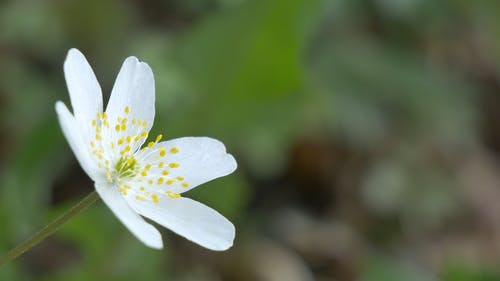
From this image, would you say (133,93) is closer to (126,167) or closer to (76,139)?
(126,167)

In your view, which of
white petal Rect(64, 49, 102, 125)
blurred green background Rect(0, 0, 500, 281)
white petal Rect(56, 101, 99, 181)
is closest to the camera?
white petal Rect(56, 101, 99, 181)

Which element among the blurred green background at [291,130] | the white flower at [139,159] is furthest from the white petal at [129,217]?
the blurred green background at [291,130]

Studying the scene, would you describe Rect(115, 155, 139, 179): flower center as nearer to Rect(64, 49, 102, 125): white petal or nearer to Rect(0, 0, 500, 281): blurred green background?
Rect(64, 49, 102, 125): white petal

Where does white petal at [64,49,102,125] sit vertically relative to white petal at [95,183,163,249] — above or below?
above

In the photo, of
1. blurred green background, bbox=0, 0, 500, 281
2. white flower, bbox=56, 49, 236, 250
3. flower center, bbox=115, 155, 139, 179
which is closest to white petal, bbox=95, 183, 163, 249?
white flower, bbox=56, 49, 236, 250

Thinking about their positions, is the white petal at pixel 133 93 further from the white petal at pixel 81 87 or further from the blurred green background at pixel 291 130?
the blurred green background at pixel 291 130

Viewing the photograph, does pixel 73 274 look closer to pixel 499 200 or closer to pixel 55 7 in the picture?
pixel 55 7

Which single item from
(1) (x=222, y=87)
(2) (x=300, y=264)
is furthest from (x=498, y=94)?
(1) (x=222, y=87)
